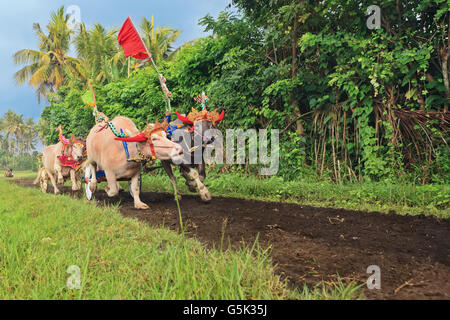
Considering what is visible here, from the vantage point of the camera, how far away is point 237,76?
708 cm

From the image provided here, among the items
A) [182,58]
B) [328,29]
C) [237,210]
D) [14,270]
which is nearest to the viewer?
[14,270]

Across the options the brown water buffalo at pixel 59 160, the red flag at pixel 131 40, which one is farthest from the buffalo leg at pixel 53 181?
the red flag at pixel 131 40

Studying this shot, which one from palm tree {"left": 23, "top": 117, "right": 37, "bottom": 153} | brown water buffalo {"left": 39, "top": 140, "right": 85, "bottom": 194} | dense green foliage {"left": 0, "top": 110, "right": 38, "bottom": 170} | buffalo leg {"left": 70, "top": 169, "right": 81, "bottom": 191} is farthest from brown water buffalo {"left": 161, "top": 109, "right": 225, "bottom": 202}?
palm tree {"left": 23, "top": 117, "right": 37, "bottom": 153}

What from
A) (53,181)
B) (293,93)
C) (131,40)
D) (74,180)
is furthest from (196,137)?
(53,181)

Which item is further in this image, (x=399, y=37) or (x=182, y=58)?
(x=182, y=58)

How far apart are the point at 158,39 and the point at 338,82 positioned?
1976 centimetres

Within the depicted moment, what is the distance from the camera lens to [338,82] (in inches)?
231

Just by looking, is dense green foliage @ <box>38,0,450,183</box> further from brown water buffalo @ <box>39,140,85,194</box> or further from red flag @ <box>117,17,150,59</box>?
brown water buffalo @ <box>39,140,85,194</box>

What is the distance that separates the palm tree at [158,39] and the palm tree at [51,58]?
253 inches

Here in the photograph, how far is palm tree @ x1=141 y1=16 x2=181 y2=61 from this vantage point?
2183cm

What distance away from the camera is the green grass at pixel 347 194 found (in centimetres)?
463
